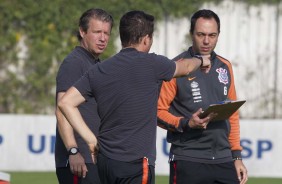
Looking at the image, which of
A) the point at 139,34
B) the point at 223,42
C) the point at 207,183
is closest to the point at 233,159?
the point at 207,183

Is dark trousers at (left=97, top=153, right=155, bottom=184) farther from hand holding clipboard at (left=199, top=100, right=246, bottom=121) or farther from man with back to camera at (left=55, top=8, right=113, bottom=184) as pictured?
hand holding clipboard at (left=199, top=100, right=246, bottom=121)

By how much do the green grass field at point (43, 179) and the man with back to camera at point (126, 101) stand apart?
6001 millimetres

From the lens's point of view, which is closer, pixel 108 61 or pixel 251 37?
pixel 108 61

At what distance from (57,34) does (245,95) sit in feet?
12.3

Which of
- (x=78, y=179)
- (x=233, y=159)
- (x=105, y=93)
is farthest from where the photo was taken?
(x=233, y=159)

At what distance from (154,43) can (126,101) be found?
1095cm

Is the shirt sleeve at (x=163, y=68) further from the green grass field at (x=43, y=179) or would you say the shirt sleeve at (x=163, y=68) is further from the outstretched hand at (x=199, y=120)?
the green grass field at (x=43, y=179)

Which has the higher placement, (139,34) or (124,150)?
(139,34)

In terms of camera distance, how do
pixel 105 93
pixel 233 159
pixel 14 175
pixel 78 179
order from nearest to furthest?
pixel 105 93
pixel 78 179
pixel 233 159
pixel 14 175

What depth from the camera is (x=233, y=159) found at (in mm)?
6375

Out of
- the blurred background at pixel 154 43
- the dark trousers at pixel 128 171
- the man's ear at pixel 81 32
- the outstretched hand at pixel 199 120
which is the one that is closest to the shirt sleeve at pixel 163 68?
the dark trousers at pixel 128 171

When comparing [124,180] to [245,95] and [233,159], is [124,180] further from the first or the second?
[245,95]

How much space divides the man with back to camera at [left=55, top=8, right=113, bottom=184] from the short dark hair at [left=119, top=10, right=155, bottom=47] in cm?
79

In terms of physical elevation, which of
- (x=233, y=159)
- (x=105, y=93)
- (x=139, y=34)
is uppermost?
(x=139, y=34)
